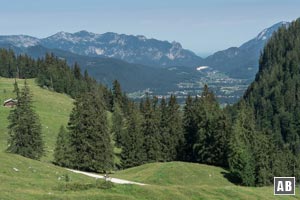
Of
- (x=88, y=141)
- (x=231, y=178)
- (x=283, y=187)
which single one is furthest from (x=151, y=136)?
(x=283, y=187)

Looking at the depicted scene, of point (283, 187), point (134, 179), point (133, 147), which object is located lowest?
point (133, 147)

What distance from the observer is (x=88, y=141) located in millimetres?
70625

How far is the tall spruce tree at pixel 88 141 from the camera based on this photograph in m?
69.9

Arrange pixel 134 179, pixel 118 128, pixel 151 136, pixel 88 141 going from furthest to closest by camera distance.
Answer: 1. pixel 118 128
2. pixel 151 136
3. pixel 88 141
4. pixel 134 179

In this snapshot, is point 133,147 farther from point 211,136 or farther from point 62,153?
point 62,153

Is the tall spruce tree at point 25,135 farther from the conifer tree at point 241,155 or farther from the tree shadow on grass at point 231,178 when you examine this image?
the conifer tree at point 241,155

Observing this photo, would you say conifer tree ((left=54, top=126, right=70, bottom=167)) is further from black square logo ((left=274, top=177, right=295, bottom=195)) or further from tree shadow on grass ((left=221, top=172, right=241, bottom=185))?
black square logo ((left=274, top=177, right=295, bottom=195))

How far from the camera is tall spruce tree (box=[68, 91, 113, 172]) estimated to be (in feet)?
229

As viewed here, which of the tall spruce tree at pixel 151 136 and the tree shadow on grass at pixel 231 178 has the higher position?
the tall spruce tree at pixel 151 136

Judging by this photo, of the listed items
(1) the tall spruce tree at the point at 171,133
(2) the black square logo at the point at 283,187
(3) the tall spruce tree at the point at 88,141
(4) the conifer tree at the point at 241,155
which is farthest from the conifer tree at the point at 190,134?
(2) the black square logo at the point at 283,187

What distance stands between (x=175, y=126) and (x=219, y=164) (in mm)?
18189

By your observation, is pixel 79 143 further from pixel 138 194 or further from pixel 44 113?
pixel 44 113

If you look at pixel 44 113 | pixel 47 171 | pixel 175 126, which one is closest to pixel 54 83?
pixel 44 113

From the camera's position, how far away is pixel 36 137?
7019 centimetres
